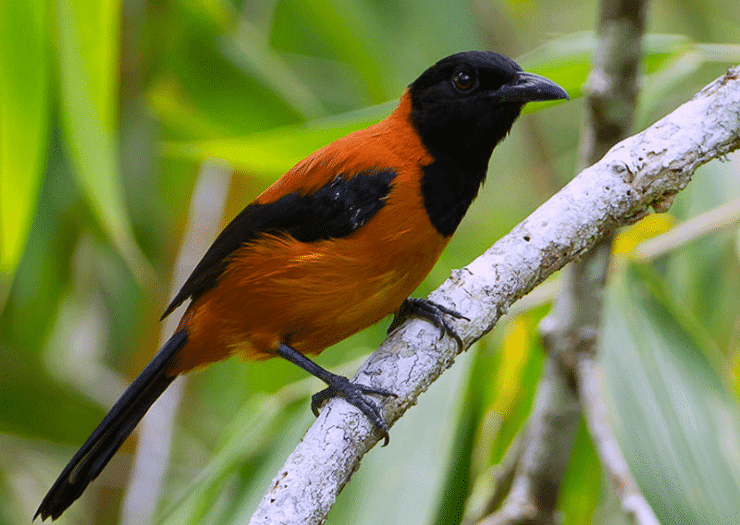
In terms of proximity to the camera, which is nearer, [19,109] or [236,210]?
[19,109]

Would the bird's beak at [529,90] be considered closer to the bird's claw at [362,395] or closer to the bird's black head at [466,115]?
the bird's black head at [466,115]


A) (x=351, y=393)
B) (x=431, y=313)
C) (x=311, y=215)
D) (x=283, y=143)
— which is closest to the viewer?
(x=351, y=393)

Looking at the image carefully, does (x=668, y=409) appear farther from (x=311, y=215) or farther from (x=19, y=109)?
(x=19, y=109)

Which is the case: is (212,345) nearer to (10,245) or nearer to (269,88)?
(10,245)

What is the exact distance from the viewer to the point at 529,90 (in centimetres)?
257

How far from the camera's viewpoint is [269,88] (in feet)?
13.9

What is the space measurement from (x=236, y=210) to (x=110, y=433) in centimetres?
236

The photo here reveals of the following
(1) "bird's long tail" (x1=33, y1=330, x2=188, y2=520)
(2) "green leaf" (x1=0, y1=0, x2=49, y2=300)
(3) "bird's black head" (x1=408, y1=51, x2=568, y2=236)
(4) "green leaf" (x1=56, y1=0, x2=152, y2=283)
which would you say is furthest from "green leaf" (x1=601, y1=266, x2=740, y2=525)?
(2) "green leaf" (x1=0, y1=0, x2=49, y2=300)

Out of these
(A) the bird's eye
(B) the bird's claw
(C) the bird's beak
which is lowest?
(B) the bird's claw

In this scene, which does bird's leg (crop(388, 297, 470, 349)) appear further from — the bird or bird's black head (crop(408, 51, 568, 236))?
bird's black head (crop(408, 51, 568, 236))

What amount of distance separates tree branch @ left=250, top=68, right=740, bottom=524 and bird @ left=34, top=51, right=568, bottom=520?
26 centimetres

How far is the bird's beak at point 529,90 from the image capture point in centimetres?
253

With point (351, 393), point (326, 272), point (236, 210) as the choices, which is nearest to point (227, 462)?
point (326, 272)

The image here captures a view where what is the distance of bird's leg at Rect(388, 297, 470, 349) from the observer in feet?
6.81
